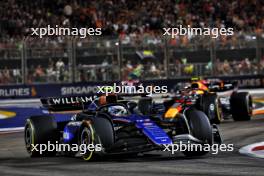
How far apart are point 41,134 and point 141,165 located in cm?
272

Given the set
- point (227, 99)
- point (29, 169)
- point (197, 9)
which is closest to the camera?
point (29, 169)

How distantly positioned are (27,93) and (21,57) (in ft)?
5.43

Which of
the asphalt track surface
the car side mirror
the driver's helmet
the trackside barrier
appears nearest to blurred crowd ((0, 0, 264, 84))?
the trackside barrier

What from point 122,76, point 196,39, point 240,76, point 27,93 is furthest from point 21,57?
point 240,76

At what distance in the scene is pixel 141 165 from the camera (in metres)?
10.2

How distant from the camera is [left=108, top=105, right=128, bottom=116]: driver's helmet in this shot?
11914 mm

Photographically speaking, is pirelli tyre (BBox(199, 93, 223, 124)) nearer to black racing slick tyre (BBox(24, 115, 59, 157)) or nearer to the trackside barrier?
black racing slick tyre (BBox(24, 115, 59, 157))

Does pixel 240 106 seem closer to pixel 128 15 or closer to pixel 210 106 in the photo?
pixel 210 106

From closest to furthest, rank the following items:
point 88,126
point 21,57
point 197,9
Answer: point 88,126, point 21,57, point 197,9

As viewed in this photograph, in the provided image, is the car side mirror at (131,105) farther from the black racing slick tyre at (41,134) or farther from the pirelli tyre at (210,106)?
the pirelli tyre at (210,106)

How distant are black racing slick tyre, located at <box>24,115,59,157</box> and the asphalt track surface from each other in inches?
9.4

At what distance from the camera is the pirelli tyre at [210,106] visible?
1653 cm

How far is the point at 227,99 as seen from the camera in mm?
18234

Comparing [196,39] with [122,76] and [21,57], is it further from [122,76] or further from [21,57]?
[21,57]
